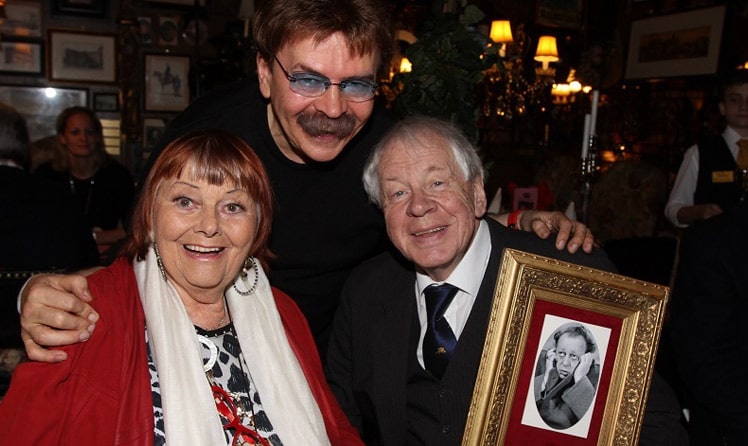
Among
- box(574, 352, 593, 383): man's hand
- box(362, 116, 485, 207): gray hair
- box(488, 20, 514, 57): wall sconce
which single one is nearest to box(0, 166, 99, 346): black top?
box(362, 116, 485, 207): gray hair

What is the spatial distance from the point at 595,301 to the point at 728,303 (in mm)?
1099

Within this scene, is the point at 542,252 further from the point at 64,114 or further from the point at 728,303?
the point at 64,114

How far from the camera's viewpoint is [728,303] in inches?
98.0

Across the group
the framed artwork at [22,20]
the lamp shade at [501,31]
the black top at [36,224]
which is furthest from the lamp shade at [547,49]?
the black top at [36,224]

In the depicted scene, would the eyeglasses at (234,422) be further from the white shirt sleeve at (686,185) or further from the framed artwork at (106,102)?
the framed artwork at (106,102)

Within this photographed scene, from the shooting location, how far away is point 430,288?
219cm

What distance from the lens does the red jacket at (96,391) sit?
1.60 meters

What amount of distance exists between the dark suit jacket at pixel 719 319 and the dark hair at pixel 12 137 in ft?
10.0

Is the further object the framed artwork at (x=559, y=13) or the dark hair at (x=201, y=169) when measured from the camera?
the framed artwork at (x=559, y=13)

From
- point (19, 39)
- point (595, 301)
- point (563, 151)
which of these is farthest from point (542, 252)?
point (563, 151)

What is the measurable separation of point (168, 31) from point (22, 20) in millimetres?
1448

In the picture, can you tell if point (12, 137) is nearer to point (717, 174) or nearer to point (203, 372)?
point (203, 372)

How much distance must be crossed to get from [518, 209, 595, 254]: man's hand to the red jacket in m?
1.27

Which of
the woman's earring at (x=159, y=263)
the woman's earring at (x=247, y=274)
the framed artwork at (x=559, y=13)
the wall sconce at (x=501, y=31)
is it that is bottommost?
the woman's earring at (x=247, y=274)
